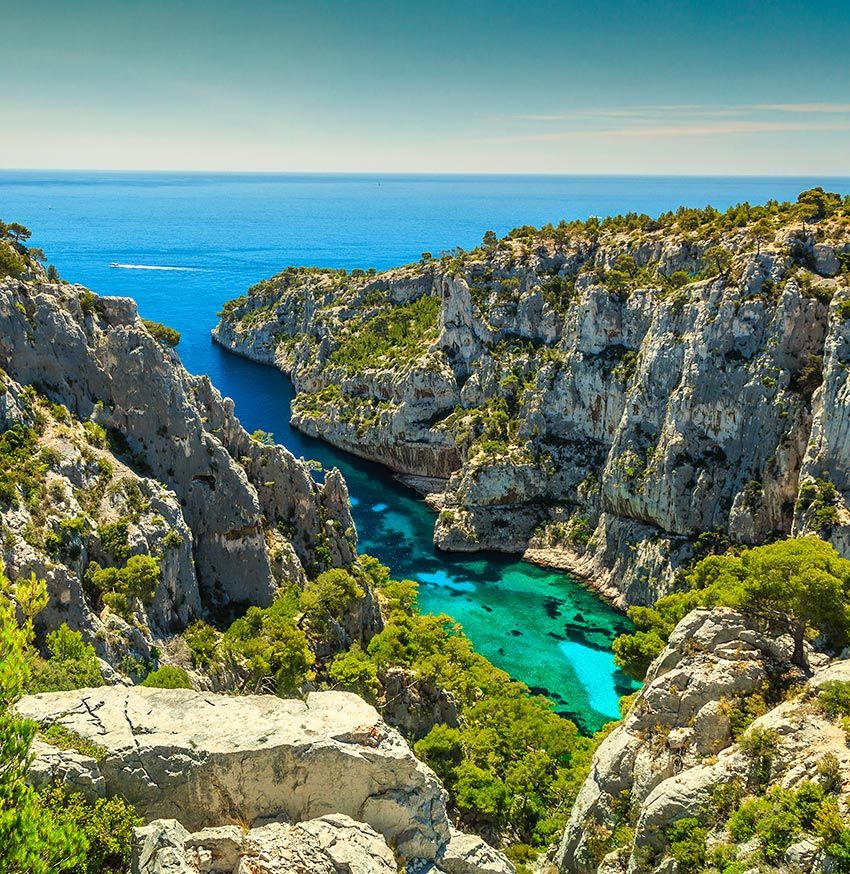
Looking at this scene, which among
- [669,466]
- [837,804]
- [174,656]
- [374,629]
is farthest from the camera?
[669,466]

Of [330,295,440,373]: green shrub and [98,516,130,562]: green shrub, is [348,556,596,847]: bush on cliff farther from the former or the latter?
[330,295,440,373]: green shrub

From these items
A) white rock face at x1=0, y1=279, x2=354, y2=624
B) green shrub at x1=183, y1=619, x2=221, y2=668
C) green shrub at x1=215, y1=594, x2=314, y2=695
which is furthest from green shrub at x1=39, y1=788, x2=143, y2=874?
white rock face at x1=0, y1=279, x2=354, y2=624

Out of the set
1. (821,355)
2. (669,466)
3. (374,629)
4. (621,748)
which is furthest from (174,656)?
(821,355)

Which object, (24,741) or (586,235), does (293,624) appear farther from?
(586,235)

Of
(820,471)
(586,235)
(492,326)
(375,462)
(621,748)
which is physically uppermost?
(586,235)

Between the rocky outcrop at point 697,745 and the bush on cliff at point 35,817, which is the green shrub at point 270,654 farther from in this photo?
the bush on cliff at point 35,817

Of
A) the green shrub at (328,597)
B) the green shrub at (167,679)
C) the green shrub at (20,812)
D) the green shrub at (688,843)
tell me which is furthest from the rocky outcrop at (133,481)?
the green shrub at (688,843)
